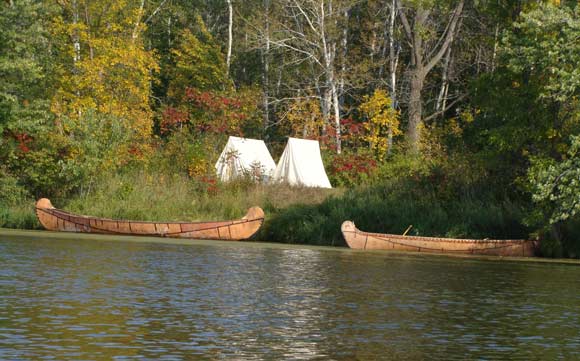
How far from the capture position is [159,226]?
3966cm

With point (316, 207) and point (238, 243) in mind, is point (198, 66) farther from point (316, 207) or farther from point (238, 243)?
point (238, 243)

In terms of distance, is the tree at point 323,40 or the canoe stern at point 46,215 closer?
the canoe stern at point 46,215

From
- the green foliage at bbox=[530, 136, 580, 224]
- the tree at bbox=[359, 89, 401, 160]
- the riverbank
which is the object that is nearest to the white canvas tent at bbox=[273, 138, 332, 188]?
the riverbank

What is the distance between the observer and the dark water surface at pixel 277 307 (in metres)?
15.9

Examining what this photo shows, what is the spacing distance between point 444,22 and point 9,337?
44.8m

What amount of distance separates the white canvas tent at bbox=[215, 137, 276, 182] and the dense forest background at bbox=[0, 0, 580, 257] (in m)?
0.82

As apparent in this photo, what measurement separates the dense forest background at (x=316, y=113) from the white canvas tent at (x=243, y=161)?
2.70ft

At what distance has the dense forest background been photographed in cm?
3369

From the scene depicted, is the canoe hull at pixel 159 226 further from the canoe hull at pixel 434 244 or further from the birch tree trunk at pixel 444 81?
the birch tree trunk at pixel 444 81

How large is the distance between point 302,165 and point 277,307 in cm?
2751

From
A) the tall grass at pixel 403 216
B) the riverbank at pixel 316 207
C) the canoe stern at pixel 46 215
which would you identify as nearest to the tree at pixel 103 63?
the riverbank at pixel 316 207

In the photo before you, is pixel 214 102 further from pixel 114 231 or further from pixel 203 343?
pixel 203 343

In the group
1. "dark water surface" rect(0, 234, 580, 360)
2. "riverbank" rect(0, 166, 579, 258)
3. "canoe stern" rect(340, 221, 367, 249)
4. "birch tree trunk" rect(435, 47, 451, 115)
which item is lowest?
"dark water surface" rect(0, 234, 580, 360)

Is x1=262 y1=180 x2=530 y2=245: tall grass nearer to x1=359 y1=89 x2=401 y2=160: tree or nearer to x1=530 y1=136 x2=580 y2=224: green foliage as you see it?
x1=530 y1=136 x2=580 y2=224: green foliage
